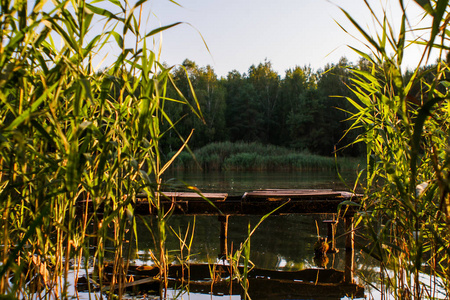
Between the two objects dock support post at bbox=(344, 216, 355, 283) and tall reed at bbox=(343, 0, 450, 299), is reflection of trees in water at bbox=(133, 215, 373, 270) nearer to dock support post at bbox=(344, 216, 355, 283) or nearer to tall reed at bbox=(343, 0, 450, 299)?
dock support post at bbox=(344, 216, 355, 283)

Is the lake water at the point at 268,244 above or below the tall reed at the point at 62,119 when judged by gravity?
below

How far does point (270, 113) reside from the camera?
57.7 metres

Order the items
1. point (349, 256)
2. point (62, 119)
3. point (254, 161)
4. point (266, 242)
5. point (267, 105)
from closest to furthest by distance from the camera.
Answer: point (62, 119) → point (349, 256) → point (266, 242) → point (254, 161) → point (267, 105)

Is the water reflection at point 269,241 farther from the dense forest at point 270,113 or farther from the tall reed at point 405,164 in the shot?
the dense forest at point 270,113

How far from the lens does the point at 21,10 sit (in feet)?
5.25

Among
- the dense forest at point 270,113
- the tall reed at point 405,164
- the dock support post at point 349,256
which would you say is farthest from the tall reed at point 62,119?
the dense forest at point 270,113

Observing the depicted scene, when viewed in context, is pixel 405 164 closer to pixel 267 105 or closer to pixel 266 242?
pixel 266 242

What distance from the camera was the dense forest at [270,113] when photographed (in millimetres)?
48469

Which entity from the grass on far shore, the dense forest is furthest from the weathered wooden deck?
the dense forest

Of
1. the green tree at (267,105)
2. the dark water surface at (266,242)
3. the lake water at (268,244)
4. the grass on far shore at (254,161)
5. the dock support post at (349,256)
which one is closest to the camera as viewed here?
the dock support post at (349,256)

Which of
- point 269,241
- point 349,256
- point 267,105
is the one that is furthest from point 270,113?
point 349,256

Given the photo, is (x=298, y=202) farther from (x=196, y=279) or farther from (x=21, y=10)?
(x=21, y=10)

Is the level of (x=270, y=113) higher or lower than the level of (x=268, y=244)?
higher

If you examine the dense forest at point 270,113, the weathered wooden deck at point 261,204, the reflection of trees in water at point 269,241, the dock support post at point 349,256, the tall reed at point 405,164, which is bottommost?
the reflection of trees in water at point 269,241
